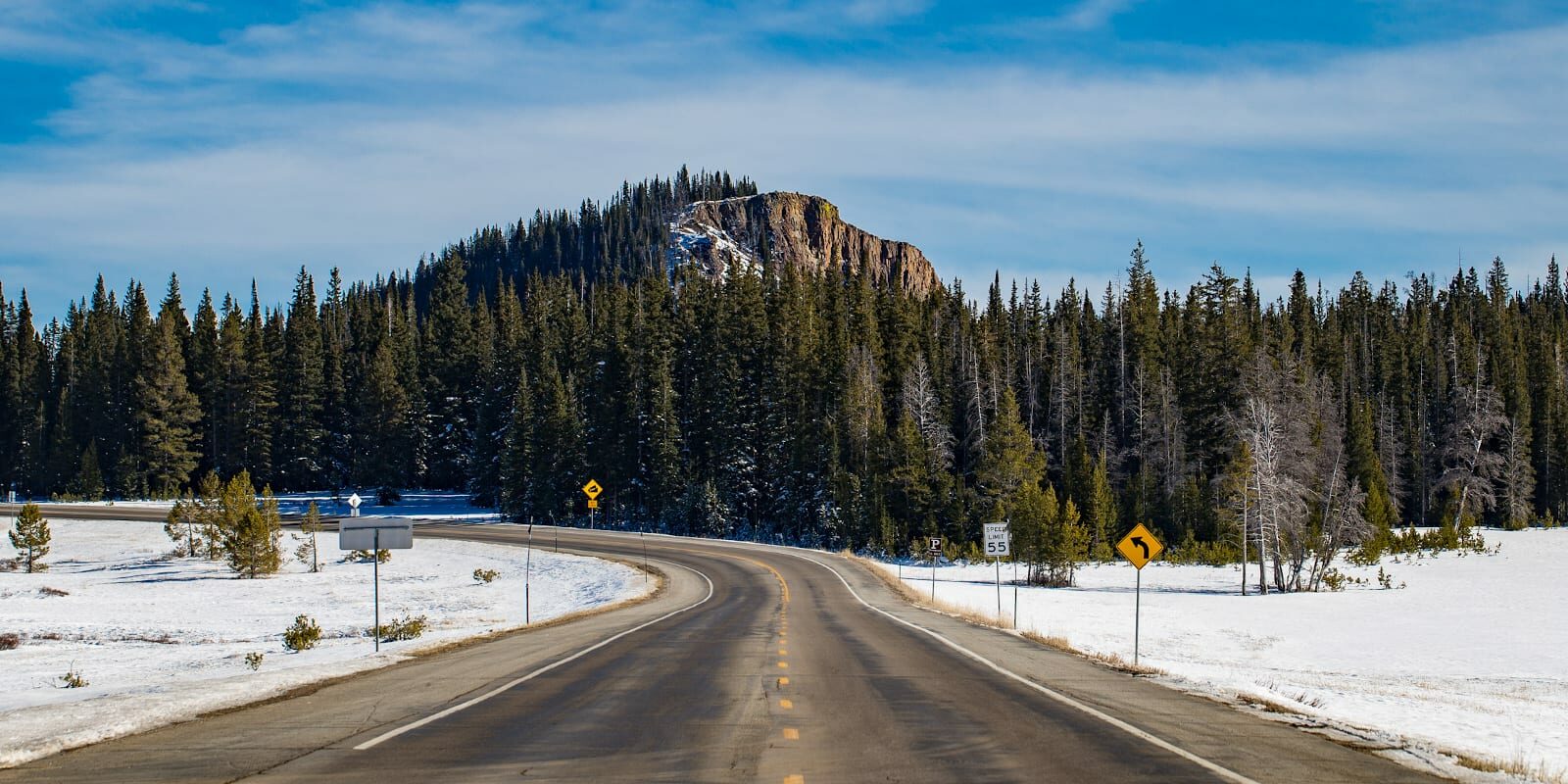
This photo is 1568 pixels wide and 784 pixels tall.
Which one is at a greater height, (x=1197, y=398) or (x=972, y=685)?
(x=1197, y=398)

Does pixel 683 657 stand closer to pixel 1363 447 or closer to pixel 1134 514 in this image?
pixel 1134 514

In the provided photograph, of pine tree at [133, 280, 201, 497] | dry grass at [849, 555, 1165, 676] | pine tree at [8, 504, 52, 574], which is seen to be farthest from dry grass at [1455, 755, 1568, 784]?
pine tree at [133, 280, 201, 497]

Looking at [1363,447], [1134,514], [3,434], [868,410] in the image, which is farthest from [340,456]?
[1363,447]

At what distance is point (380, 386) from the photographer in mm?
106125

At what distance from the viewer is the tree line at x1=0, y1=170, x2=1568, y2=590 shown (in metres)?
77.1

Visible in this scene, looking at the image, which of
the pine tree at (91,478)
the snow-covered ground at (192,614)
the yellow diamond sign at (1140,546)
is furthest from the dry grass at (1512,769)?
the pine tree at (91,478)

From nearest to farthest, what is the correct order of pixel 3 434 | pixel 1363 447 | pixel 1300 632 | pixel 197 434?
1. pixel 1300 632
2. pixel 1363 447
3. pixel 197 434
4. pixel 3 434

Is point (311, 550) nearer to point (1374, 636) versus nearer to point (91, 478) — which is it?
point (91, 478)

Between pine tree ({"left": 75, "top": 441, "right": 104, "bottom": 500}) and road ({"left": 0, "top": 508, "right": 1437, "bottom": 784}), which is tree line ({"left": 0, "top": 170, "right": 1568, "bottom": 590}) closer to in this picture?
pine tree ({"left": 75, "top": 441, "right": 104, "bottom": 500})

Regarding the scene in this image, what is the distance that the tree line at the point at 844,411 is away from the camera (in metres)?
77.1

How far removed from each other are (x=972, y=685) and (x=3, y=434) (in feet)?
448

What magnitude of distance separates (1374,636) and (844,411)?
51.7 metres

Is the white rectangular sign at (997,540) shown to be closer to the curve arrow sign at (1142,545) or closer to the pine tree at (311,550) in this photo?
the curve arrow sign at (1142,545)

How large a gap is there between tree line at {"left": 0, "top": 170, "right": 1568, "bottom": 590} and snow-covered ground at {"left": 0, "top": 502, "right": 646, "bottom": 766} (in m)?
26.0
